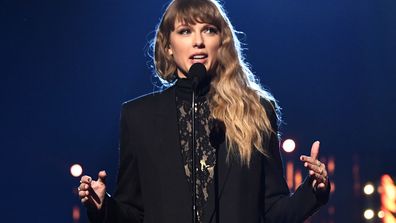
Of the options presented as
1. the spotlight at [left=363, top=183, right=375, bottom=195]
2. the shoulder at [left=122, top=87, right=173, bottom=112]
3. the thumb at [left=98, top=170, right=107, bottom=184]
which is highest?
the shoulder at [left=122, top=87, right=173, bottom=112]

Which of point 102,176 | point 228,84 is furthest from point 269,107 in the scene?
point 102,176

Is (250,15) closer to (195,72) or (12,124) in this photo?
(12,124)

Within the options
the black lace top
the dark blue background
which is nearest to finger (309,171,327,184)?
the black lace top

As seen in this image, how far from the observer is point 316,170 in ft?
7.52

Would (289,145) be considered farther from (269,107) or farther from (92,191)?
(92,191)

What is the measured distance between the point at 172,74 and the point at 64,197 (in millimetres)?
2884

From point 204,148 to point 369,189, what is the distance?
3.42 meters

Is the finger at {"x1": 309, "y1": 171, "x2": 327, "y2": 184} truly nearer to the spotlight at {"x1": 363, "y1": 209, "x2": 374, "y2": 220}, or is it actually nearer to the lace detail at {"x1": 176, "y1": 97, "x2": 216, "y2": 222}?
the lace detail at {"x1": 176, "y1": 97, "x2": 216, "y2": 222}

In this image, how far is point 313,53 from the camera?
18.4 feet

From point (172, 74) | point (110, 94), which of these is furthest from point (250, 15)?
point (172, 74)

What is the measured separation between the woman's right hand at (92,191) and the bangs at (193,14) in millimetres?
721

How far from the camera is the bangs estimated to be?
104 inches

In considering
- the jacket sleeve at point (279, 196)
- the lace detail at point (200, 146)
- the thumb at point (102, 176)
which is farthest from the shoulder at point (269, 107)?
the thumb at point (102, 176)

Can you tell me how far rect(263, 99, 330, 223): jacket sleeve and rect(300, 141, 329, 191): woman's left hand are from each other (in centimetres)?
5
